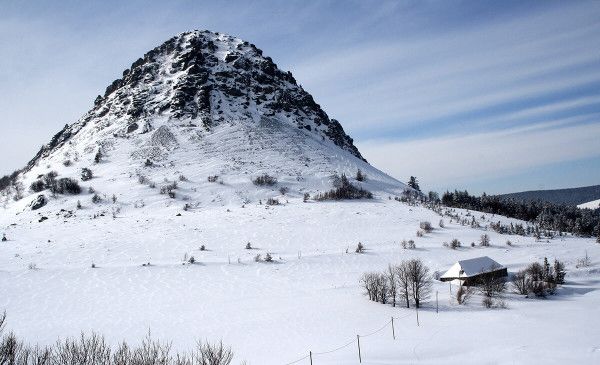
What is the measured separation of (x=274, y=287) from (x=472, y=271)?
877 inches

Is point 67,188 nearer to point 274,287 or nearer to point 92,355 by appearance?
point 274,287

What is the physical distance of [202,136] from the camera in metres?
104

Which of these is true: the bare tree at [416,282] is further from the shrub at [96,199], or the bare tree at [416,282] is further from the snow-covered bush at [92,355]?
the shrub at [96,199]

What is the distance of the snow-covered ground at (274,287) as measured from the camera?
28.6 m

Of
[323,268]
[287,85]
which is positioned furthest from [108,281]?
[287,85]

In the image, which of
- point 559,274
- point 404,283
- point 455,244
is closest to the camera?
point 404,283

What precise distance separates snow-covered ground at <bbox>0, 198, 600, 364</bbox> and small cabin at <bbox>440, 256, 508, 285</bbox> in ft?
6.70

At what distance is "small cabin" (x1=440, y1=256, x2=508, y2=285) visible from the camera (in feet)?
149

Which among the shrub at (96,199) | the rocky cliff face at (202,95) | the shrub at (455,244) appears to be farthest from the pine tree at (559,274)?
the rocky cliff face at (202,95)

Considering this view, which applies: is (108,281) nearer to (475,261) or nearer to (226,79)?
(475,261)

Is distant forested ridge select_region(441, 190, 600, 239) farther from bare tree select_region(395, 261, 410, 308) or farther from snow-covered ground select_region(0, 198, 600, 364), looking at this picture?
bare tree select_region(395, 261, 410, 308)

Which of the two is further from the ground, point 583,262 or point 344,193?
point 344,193

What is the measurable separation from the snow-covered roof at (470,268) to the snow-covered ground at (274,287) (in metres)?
2.08

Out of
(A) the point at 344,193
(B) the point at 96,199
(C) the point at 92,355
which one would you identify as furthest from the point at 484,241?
(B) the point at 96,199
